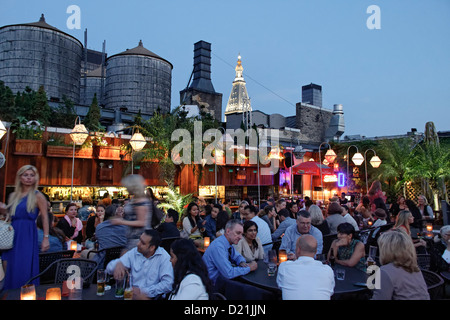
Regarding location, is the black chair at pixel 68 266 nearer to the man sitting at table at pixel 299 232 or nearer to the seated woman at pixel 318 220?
the man sitting at table at pixel 299 232

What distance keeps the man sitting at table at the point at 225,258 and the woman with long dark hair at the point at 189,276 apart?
3.46 ft

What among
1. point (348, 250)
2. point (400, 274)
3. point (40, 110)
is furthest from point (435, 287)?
point (40, 110)

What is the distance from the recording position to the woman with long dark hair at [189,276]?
7.56ft

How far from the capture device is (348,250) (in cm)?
400

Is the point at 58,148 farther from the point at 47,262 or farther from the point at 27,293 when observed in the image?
the point at 27,293

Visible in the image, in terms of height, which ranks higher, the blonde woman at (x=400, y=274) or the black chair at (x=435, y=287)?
the blonde woman at (x=400, y=274)

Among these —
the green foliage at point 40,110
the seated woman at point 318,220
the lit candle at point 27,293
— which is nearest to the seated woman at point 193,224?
the seated woman at point 318,220

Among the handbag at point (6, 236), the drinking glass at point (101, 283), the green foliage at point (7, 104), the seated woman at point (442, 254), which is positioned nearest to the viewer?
Result: the drinking glass at point (101, 283)

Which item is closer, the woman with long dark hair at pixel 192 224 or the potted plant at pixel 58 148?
the woman with long dark hair at pixel 192 224

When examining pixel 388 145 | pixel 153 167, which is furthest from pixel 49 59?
pixel 388 145

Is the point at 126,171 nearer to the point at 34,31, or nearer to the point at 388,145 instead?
the point at 388,145

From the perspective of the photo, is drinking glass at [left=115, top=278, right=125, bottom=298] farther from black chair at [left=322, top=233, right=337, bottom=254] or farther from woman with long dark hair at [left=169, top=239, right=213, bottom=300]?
black chair at [left=322, top=233, right=337, bottom=254]

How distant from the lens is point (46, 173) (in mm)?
10656
